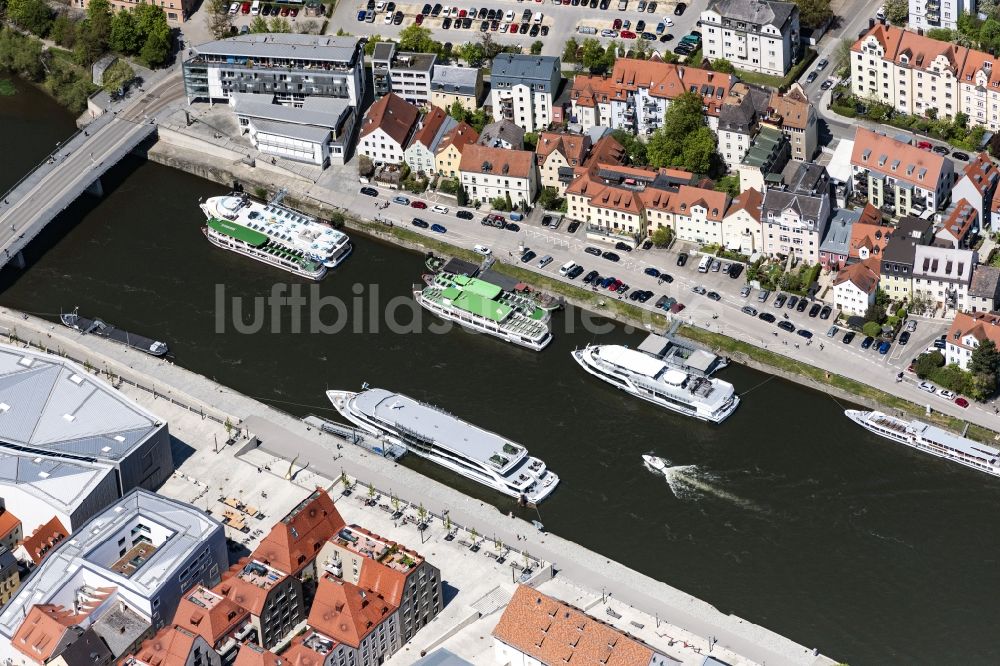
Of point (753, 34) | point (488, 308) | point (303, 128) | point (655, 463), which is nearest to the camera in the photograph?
point (655, 463)

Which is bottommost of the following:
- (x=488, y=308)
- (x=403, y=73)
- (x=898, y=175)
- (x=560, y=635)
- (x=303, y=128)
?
(x=560, y=635)

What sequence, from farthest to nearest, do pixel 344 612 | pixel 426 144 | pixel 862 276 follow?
pixel 426 144
pixel 862 276
pixel 344 612

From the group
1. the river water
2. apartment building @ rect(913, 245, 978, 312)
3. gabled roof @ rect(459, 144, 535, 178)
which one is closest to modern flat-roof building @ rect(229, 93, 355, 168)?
the river water

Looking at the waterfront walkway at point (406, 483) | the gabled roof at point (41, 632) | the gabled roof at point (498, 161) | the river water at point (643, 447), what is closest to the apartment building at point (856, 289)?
the river water at point (643, 447)

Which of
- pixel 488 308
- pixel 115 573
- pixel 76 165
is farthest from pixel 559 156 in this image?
pixel 115 573

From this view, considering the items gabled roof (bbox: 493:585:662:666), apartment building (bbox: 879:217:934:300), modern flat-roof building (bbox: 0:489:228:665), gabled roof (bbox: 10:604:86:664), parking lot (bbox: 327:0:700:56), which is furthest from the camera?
parking lot (bbox: 327:0:700:56)

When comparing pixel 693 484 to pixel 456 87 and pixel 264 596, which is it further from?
pixel 456 87

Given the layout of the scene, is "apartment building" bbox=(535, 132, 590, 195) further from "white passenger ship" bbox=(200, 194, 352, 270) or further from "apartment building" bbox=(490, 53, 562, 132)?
"white passenger ship" bbox=(200, 194, 352, 270)
